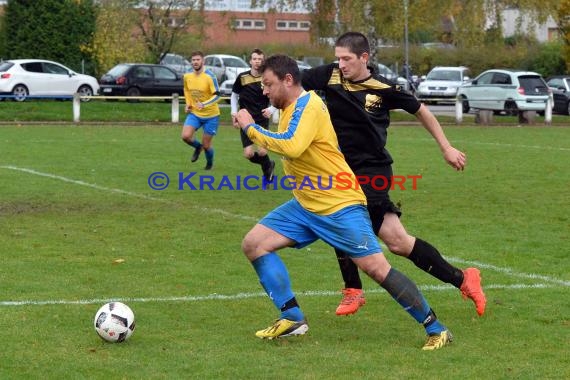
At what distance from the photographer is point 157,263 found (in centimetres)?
977

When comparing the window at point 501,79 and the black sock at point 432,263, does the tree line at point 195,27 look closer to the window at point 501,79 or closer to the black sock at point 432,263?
the window at point 501,79

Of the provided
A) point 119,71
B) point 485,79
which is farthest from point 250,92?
point 119,71

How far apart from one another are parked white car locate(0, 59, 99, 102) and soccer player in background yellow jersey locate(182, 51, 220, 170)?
1749 centimetres

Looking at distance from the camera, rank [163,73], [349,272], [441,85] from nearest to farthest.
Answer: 1. [349,272]
2. [163,73]
3. [441,85]

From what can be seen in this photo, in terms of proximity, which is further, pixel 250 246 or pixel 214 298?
pixel 214 298

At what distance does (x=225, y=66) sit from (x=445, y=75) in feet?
31.0

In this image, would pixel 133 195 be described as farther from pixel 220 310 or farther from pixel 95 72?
pixel 95 72

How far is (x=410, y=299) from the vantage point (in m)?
6.71

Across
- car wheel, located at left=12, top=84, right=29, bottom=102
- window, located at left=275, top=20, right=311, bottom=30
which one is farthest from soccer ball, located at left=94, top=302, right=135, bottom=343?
window, located at left=275, top=20, right=311, bottom=30

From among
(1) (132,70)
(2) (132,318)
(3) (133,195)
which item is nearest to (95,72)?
(1) (132,70)

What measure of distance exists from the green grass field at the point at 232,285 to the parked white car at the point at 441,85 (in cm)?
2697

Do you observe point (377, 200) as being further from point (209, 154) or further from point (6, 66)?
point (6, 66)

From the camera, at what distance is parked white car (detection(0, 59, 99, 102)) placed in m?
35.7

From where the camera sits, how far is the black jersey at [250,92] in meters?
15.3
